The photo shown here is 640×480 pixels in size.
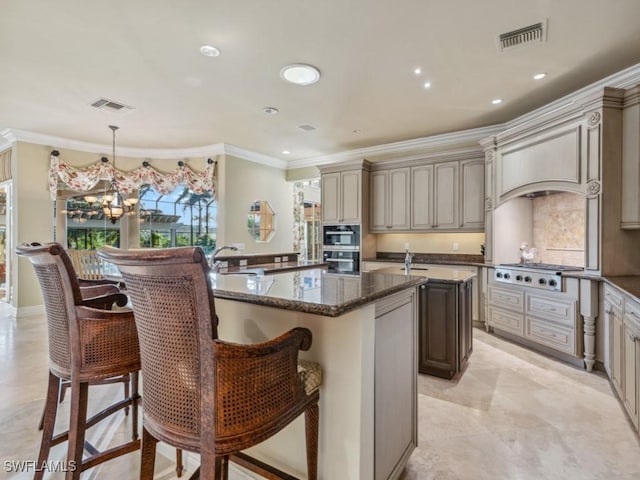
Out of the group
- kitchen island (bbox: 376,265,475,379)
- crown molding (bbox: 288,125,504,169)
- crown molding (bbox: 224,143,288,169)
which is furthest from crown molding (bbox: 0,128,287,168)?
kitchen island (bbox: 376,265,475,379)

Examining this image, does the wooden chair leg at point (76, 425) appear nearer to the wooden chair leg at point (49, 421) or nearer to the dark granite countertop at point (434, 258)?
the wooden chair leg at point (49, 421)

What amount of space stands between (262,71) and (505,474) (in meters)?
3.64

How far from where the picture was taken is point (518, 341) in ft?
13.0

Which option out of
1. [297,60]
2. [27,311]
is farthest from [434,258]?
[27,311]

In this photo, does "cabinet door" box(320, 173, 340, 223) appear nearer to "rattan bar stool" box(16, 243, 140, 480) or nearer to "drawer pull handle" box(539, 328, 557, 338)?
"drawer pull handle" box(539, 328, 557, 338)

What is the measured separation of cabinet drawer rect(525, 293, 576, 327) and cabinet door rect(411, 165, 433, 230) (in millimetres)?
1870

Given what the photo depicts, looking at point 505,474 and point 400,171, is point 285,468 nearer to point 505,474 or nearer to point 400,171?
point 505,474

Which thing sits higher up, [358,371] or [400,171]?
[400,171]

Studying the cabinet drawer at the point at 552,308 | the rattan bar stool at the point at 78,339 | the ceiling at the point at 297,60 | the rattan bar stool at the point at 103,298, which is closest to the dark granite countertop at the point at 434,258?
the cabinet drawer at the point at 552,308

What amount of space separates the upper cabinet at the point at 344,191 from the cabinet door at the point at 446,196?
1.21 meters

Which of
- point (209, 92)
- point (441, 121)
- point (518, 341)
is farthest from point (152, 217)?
point (518, 341)

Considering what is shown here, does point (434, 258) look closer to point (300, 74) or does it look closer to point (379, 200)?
point (379, 200)

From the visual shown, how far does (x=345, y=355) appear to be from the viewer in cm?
131

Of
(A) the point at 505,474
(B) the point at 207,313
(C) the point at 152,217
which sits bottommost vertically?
(A) the point at 505,474
